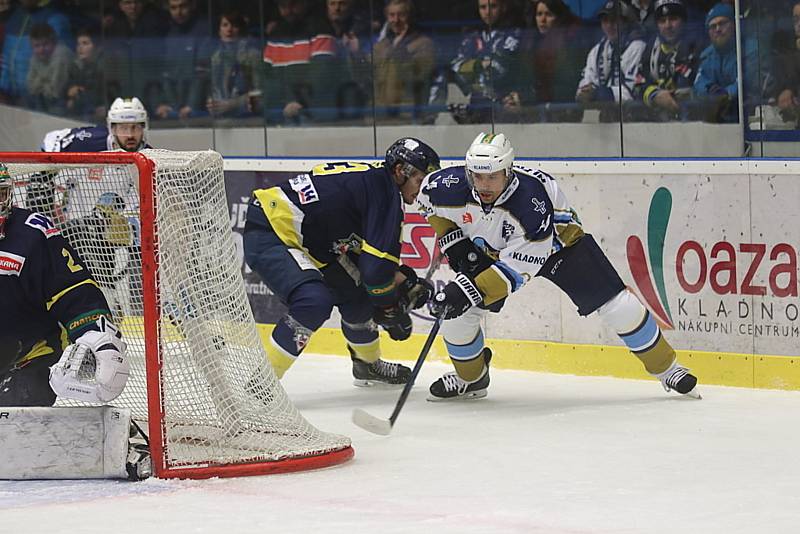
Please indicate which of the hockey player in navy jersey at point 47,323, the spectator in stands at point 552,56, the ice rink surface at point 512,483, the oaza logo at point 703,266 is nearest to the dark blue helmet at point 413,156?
the ice rink surface at point 512,483

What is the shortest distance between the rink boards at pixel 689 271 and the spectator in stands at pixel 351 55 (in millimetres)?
1273

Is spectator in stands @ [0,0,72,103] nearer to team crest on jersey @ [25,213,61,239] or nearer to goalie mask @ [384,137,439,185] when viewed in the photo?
goalie mask @ [384,137,439,185]

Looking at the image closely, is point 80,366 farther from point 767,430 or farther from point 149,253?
point 767,430

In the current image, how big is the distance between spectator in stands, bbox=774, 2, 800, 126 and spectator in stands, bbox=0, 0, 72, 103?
14.6ft

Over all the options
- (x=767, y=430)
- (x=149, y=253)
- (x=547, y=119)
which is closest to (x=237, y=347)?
(x=149, y=253)

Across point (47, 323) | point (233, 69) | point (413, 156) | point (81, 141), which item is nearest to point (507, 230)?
point (413, 156)

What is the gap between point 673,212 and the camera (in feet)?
19.3

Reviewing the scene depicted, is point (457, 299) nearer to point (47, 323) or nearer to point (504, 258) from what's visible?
point (504, 258)

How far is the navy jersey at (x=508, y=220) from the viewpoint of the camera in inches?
207

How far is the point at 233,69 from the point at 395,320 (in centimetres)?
273

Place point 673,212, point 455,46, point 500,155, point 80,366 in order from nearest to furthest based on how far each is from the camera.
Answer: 1. point 80,366
2. point 500,155
3. point 673,212
4. point 455,46

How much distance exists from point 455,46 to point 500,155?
2.00 metres

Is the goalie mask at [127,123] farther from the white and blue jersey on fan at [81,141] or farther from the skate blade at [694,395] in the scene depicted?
the skate blade at [694,395]

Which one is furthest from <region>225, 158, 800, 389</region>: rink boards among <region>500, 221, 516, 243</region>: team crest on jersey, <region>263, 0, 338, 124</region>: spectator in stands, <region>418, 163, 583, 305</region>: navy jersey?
<region>263, 0, 338, 124</region>: spectator in stands
